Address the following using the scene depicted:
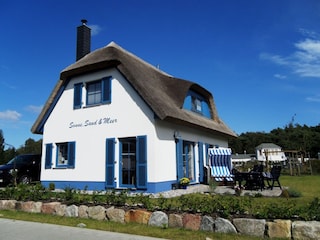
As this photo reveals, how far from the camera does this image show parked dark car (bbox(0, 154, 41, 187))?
50.2 ft

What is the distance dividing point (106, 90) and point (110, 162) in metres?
3.21

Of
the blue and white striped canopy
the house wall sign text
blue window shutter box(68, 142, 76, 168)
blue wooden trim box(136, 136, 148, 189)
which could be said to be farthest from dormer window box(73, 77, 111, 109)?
the blue and white striped canopy

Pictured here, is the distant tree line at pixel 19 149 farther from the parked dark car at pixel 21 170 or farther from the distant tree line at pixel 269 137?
the distant tree line at pixel 269 137

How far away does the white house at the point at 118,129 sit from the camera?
11.8 m

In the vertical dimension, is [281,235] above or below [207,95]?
below

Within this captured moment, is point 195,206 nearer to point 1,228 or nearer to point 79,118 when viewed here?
point 1,228

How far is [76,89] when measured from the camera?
1433 centimetres

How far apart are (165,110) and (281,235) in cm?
694

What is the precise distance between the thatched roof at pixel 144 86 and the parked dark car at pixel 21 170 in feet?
6.69

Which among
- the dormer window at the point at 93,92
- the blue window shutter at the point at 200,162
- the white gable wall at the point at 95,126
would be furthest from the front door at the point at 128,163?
the blue window shutter at the point at 200,162

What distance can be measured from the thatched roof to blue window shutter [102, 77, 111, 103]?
0.65 metres

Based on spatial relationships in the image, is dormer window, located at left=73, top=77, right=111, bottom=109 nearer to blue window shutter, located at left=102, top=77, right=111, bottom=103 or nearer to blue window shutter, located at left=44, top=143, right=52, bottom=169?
blue window shutter, located at left=102, top=77, right=111, bottom=103

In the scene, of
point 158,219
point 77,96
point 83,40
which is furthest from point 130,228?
point 83,40

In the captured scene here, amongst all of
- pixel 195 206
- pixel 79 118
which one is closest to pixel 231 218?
pixel 195 206
